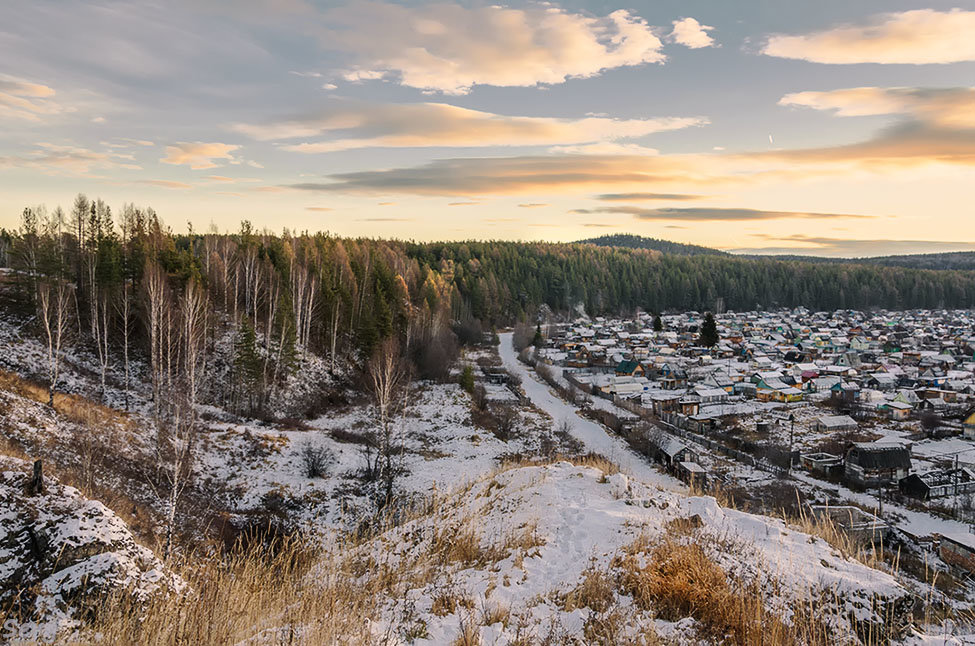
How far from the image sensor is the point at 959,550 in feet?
57.0

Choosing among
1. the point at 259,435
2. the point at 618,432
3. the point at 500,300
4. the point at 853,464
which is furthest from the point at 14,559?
the point at 500,300

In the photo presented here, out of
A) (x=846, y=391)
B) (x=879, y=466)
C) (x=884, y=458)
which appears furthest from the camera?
(x=846, y=391)

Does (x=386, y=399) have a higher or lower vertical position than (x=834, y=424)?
higher

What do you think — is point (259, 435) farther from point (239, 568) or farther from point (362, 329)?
point (239, 568)

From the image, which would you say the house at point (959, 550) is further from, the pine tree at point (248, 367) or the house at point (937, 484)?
the pine tree at point (248, 367)

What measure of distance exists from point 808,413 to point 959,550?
27.6 m

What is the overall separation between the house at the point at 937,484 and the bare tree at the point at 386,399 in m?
27.1

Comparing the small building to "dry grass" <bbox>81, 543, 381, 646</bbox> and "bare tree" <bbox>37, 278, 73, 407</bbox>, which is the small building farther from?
"bare tree" <bbox>37, 278, 73, 407</bbox>

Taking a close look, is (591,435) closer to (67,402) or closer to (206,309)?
(206,309)

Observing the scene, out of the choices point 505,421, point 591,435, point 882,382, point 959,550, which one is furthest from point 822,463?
point 882,382

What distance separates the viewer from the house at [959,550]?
16562mm

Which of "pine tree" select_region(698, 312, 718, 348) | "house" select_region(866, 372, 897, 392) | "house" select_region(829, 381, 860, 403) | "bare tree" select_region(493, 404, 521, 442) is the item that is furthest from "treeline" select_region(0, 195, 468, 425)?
"house" select_region(866, 372, 897, 392)

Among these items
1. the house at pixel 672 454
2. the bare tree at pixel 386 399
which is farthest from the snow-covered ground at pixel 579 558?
the house at pixel 672 454

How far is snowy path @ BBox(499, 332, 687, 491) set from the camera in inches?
1064
